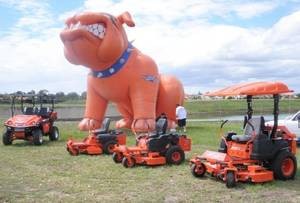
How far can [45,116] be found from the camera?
1802 cm

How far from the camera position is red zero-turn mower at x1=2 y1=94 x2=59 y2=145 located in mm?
16656

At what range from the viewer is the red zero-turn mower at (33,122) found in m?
16.7

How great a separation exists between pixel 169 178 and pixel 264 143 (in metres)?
2.02

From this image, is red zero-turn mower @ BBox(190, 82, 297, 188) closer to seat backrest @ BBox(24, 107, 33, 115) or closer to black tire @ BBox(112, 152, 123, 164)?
black tire @ BBox(112, 152, 123, 164)

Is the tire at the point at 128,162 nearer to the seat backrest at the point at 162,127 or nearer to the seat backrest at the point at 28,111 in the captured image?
the seat backrest at the point at 162,127

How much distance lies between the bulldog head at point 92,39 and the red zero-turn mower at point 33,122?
2.60 metres

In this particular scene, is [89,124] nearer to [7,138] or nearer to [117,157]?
[7,138]

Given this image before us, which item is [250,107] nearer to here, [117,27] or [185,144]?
[185,144]

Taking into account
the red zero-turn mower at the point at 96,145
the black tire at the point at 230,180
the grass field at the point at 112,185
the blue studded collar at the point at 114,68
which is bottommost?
the grass field at the point at 112,185

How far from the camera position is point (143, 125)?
55.1ft

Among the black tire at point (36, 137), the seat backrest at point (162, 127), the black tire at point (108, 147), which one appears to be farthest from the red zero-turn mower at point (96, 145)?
the black tire at point (36, 137)

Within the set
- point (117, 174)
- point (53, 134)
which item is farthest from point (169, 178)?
point (53, 134)

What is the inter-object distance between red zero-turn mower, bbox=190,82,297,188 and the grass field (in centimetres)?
19

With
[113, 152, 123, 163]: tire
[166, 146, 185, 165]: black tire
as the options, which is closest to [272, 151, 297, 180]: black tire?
[166, 146, 185, 165]: black tire
